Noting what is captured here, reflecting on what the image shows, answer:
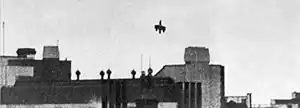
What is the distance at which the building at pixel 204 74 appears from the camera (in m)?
67.1

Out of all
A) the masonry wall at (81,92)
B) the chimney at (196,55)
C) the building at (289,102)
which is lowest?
the building at (289,102)

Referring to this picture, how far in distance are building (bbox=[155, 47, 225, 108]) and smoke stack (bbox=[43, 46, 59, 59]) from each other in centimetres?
1033

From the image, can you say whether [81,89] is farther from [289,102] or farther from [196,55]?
[289,102]

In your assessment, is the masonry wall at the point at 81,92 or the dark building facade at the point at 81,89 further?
the masonry wall at the point at 81,92

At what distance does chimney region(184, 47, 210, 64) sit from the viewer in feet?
223

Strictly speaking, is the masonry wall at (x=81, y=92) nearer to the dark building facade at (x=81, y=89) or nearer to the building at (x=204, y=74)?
the dark building facade at (x=81, y=89)

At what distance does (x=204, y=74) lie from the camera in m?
67.9

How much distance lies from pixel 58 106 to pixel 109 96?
197 inches

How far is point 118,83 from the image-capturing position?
210ft

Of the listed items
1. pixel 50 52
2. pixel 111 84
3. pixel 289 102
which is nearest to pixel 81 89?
pixel 111 84

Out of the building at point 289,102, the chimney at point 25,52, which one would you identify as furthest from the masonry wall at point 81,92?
the building at point 289,102

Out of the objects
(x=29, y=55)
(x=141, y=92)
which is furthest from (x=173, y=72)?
(x=29, y=55)

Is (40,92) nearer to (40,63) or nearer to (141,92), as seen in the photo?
(40,63)

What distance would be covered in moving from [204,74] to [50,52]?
13447 millimetres
